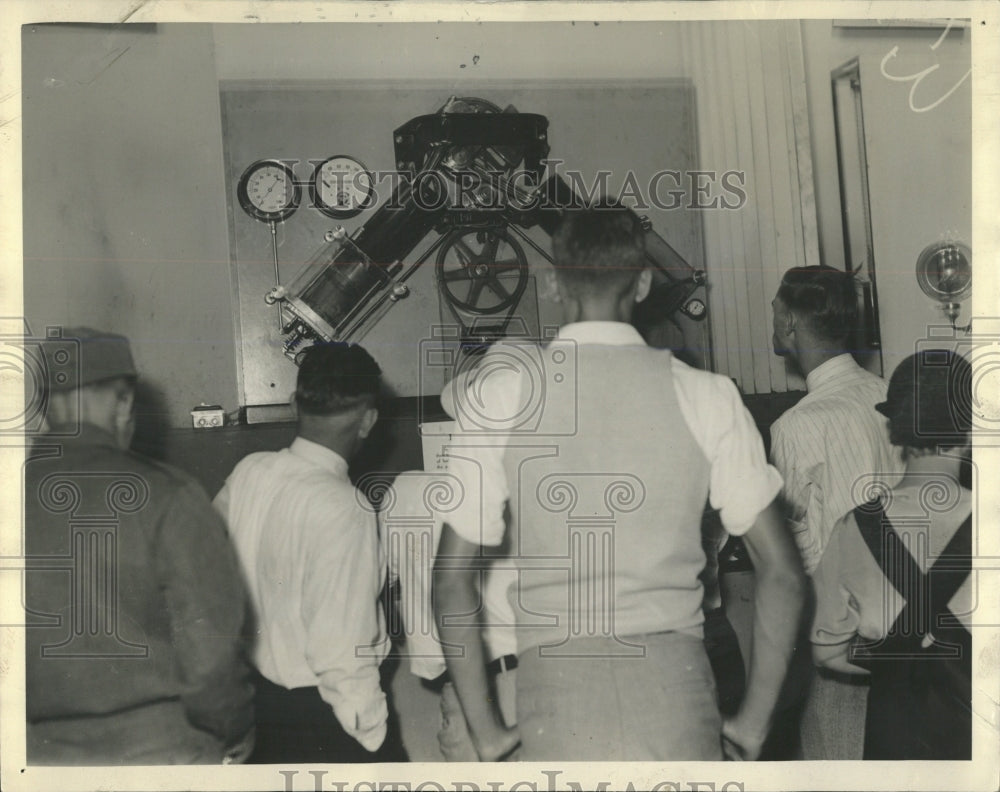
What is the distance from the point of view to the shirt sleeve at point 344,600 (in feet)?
4.83

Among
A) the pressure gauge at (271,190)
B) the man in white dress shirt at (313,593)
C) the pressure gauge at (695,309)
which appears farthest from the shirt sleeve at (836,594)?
the pressure gauge at (271,190)

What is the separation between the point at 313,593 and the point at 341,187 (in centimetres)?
72

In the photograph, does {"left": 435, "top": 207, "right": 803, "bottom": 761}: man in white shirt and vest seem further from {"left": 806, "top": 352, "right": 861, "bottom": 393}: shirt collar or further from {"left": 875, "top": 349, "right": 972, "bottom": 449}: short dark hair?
{"left": 875, "top": 349, "right": 972, "bottom": 449}: short dark hair

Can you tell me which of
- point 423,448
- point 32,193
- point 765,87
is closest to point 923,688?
point 423,448

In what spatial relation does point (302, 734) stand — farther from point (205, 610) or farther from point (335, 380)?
point (335, 380)

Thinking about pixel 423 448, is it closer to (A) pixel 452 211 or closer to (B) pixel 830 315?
(A) pixel 452 211

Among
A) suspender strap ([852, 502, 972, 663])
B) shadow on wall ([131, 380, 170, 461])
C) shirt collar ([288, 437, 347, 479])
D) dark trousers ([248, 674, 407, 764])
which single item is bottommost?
dark trousers ([248, 674, 407, 764])

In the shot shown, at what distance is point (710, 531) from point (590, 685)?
1.07ft

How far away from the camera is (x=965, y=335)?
1.60 m

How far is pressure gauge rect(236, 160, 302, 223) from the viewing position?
1.56m

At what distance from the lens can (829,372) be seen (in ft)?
5.24

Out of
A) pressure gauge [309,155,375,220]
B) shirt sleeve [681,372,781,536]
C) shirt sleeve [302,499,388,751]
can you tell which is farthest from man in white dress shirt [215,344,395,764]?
shirt sleeve [681,372,781,536]

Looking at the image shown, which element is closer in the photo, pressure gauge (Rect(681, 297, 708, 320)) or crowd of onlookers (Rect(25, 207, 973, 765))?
crowd of onlookers (Rect(25, 207, 973, 765))

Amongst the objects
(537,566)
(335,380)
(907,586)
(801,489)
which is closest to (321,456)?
(335,380)
